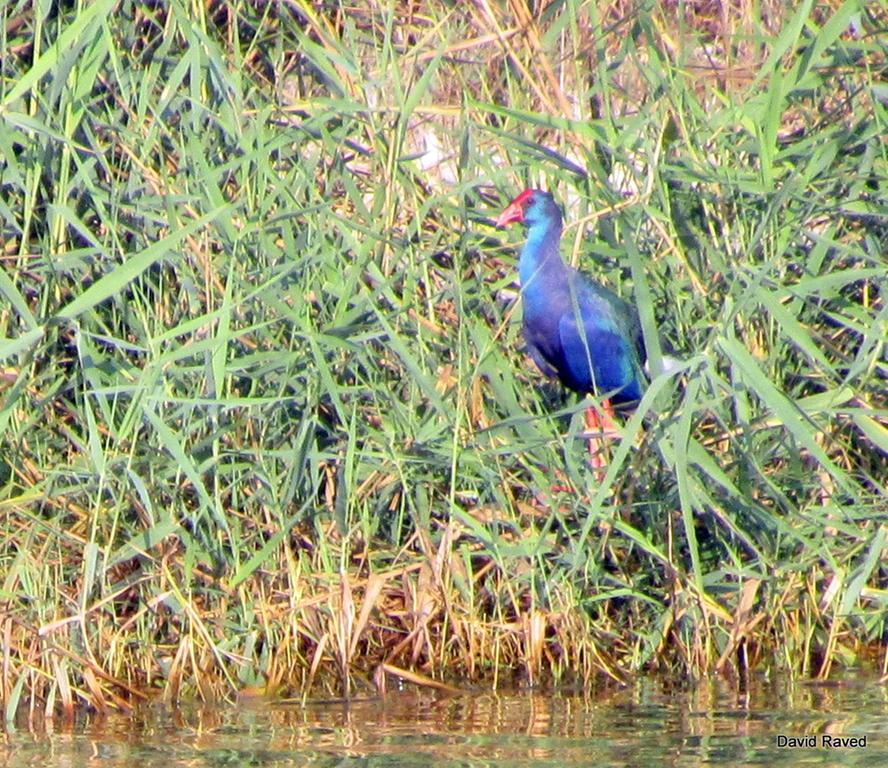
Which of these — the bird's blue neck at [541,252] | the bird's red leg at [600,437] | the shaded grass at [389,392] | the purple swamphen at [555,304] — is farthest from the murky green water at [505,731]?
the bird's blue neck at [541,252]

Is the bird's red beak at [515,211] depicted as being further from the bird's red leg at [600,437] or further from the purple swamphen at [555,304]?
the bird's red leg at [600,437]

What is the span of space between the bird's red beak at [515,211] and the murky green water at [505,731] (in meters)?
1.13

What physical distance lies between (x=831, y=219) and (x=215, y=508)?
1553 millimetres

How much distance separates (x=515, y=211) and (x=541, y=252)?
0.41 ft

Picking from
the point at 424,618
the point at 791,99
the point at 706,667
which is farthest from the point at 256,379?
the point at 791,99

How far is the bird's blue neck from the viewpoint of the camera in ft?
13.4

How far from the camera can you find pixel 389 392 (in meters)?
3.68

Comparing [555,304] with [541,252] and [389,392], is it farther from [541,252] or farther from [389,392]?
[389,392]

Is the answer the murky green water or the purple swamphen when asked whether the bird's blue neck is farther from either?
the murky green water

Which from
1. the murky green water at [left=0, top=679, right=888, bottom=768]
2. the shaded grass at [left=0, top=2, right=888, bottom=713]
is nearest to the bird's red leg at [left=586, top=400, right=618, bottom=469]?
the shaded grass at [left=0, top=2, right=888, bottom=713]

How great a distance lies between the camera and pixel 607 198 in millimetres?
3709

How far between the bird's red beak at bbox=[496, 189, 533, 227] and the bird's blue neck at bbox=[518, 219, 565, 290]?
2.2 inches

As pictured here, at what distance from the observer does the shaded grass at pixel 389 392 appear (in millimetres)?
3531

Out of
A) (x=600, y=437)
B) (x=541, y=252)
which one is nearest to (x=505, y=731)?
(x=600, y=437)
